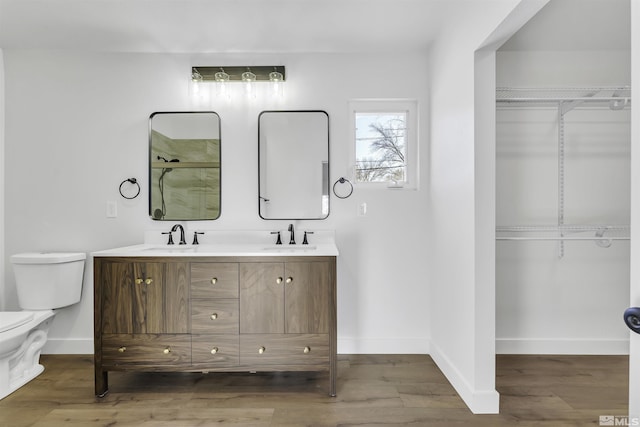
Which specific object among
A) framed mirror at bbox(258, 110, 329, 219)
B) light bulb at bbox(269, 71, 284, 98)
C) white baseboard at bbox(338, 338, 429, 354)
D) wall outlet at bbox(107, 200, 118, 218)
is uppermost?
light bulb at bbox(269, 71, 284, 98)

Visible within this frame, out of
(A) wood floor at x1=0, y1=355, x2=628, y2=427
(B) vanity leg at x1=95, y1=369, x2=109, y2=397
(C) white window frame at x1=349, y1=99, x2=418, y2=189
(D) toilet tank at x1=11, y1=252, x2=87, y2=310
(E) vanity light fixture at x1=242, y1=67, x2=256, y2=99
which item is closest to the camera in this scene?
(A) wood floor at x1=0, y1=355, x2=628, y2=427

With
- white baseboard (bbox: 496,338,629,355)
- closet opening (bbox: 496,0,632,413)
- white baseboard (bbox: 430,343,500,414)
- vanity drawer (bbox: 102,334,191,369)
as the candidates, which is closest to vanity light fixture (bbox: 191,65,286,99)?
closet opening (bbox: 496,0,632,413)

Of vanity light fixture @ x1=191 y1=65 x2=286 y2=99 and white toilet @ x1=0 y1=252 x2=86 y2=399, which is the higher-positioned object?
vanity light fixture @ x1=191 y1=65 x2=286 y2=99

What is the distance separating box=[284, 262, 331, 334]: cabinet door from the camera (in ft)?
6.50

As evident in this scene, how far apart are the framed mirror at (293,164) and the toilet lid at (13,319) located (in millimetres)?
1591

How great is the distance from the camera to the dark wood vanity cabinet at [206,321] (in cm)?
198

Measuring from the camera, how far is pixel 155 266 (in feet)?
6.51

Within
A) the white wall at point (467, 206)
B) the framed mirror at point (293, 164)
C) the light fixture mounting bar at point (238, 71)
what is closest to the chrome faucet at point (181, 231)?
the framed mirror at point (293, 164)

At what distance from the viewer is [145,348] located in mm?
1983

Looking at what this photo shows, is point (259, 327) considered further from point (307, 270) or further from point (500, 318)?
point (500, 318)

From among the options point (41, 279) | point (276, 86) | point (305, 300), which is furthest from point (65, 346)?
point (276, 86)

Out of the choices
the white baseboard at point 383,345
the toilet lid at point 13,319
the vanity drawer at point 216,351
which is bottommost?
the white baseboard at point 383,345

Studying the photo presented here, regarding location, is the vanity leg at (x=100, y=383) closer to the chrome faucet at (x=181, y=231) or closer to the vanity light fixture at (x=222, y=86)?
the chrome faucet at (x=181, y=231)

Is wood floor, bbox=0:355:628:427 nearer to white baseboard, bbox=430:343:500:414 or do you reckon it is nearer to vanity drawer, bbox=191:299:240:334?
white baseboard, bbox=430:343:500:414
